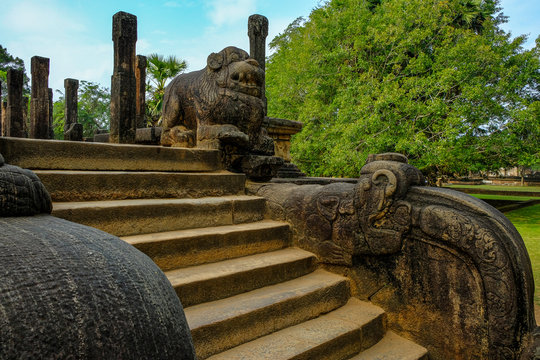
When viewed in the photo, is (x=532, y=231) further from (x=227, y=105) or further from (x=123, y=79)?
(x=123, y=79)

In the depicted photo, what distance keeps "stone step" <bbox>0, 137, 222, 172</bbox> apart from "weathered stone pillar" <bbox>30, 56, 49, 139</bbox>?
7967 mm

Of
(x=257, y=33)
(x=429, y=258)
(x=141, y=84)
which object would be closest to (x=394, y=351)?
(x=429, y=258)

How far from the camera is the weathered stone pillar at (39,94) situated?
9023mm

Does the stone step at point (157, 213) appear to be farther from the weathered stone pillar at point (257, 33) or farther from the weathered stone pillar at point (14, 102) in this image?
the weathered stone pillar at point (14, 102)

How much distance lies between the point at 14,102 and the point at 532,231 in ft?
42.5

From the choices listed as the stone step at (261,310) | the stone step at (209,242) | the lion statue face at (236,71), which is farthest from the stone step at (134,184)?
the stone step at (261,310)

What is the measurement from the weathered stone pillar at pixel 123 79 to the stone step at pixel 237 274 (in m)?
4.22

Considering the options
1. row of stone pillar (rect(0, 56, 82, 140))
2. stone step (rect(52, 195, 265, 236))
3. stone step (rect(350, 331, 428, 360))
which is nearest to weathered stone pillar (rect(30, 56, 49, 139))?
row of stone pillar (rect(0, 56, 82, 140))

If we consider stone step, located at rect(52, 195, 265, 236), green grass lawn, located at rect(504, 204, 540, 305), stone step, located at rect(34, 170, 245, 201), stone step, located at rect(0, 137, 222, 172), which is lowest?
green grass lawn, located at rect(504, 204, 540, 305)

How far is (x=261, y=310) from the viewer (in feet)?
7.01

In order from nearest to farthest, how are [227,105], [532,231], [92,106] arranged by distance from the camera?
[227,105] < [532,231] < [92,106]

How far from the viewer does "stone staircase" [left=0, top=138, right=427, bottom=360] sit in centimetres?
206

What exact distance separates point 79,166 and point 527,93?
12.6 m

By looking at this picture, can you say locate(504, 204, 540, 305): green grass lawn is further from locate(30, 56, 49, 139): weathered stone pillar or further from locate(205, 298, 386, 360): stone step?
locate(30, 56, 49, 139): weathered stone pillar
